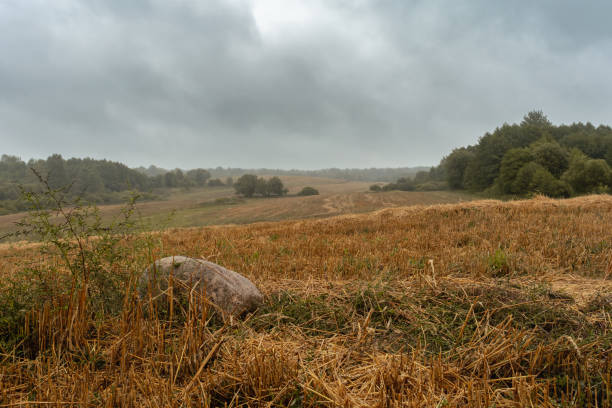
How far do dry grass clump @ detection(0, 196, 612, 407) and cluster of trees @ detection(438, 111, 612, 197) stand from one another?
→ 48536 millimetres

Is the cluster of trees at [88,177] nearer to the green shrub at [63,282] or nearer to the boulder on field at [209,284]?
the green shrub at [63,282]

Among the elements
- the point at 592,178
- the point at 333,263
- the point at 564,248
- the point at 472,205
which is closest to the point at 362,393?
the point at 333,263

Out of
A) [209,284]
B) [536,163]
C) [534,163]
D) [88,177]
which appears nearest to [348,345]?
[209,284]

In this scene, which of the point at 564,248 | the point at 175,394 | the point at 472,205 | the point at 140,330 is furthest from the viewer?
the point at 472,205

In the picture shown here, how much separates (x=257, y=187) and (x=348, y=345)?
8042 cm

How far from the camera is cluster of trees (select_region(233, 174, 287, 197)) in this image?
8019 cm

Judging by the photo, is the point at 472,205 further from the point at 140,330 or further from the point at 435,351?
the point at 140,330

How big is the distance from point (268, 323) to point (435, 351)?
1.76 metres

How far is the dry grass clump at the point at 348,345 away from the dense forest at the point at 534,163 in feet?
161

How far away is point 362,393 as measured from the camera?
6.79 feet

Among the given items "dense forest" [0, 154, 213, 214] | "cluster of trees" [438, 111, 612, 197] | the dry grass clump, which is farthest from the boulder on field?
"cluster of trees" [438, 111, 612, 197]

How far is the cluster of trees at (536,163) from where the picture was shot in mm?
42644

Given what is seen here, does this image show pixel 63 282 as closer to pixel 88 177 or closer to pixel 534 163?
pixel 534 163

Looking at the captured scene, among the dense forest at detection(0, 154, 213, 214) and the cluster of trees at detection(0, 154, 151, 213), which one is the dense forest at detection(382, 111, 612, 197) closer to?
the dense forest at detection(0, 154, 213, 214)
